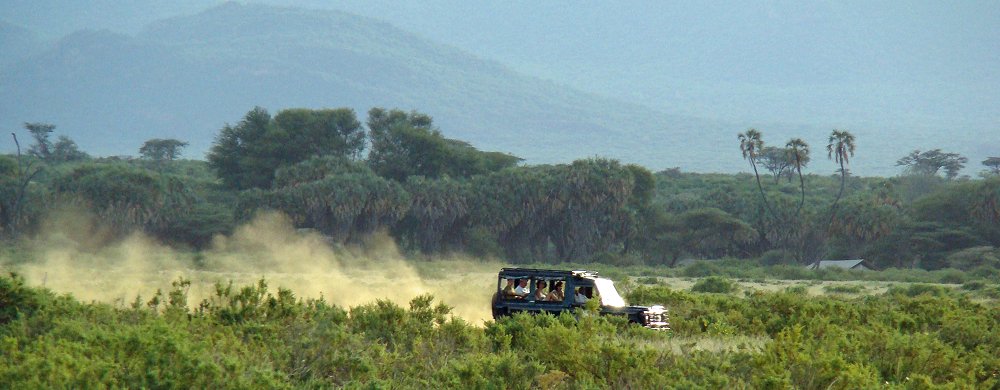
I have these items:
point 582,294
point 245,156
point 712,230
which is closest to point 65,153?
point 245,156

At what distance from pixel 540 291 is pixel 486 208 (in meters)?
63.9

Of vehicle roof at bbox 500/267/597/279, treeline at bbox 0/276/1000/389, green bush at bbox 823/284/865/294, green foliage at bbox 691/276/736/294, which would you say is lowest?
green bush at bbox 823/284/865/294

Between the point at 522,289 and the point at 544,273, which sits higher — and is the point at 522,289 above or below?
below

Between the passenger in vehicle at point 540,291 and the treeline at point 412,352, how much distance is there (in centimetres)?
121

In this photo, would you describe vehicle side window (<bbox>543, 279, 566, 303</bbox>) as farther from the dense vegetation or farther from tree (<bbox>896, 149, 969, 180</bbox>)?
tree (<bbox>896, 149, 969, 180</bbox>)

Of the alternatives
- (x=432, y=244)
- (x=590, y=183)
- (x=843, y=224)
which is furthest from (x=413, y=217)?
(x=843, y=224)

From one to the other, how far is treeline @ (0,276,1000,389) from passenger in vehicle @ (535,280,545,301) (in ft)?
3.97

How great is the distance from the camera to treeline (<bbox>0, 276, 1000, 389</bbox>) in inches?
538

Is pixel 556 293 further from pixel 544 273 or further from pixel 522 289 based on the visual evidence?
pixel 522 289

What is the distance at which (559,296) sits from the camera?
75.0ft

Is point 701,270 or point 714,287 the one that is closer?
point 714,287

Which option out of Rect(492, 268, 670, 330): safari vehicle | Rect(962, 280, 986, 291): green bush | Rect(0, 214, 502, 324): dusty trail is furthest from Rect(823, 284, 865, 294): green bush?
Rect(492, 268, 670, 330): safari vehicle

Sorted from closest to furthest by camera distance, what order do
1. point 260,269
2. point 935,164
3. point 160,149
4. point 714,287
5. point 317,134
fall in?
point 714,287 → point 260,269 → point 317,134 → point 160,149 → point 935,164

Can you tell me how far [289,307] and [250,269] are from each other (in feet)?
122
